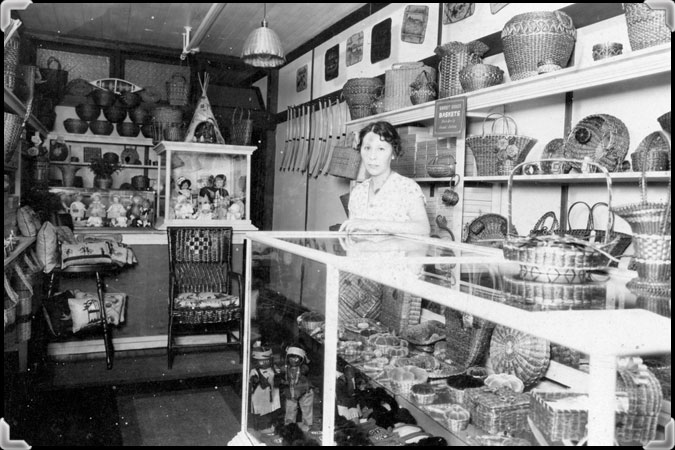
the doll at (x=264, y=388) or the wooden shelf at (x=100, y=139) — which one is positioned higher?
the wooden shelf at (x=100, y=139)

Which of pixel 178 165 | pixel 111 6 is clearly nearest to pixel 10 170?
pixel 178 165

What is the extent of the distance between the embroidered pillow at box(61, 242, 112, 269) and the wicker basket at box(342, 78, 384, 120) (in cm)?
249

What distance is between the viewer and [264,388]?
101 inches

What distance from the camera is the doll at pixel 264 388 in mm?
2479

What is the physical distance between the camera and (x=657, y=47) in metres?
2.43

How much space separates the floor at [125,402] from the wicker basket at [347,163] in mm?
1953

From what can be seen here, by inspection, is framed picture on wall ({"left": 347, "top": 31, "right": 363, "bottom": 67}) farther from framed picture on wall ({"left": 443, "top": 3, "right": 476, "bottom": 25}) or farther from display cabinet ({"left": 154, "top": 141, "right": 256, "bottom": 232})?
framed picture on wall ({"left": 443, "top": 3, "right": 476, "bottom": 25})

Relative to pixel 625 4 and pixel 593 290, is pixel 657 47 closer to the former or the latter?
pixel 625 4

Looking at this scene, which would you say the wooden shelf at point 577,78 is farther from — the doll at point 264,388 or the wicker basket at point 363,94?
the doll at point 264,388

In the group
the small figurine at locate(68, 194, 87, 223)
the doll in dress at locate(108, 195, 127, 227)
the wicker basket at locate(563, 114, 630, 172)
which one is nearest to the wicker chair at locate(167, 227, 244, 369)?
the doll in dress at locate(108, 195, 127, 227)

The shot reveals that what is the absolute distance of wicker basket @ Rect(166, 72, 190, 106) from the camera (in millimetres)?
8039

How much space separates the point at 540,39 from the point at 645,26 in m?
0.65

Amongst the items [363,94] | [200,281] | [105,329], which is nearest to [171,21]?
[363,94]

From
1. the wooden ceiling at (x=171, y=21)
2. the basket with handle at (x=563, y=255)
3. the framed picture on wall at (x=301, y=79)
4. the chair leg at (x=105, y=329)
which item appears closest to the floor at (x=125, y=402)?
the chair leg at (x=105, y=329)
